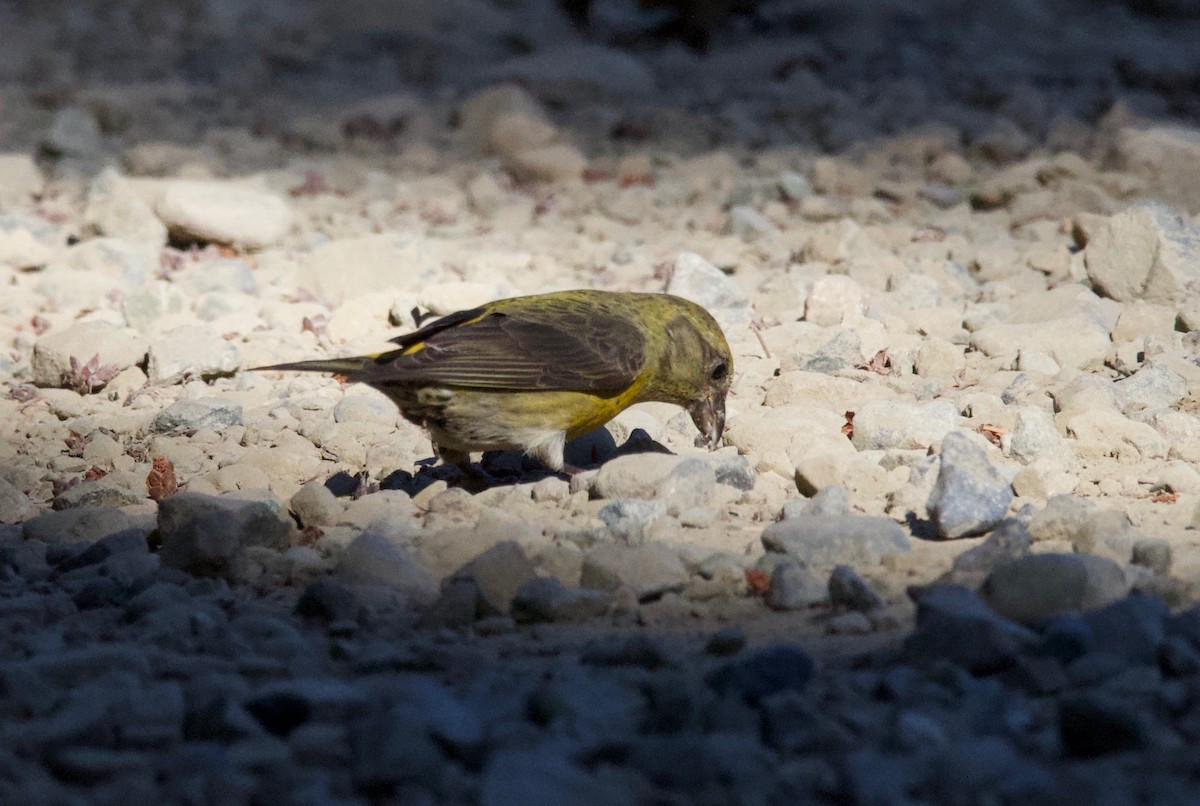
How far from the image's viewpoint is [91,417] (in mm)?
5809

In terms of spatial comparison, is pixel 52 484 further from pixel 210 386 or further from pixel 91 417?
pixel 210 386

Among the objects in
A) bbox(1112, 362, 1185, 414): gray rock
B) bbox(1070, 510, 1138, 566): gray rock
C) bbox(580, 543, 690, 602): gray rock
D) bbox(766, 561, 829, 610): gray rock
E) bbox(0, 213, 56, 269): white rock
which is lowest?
bbox(0, 213, 56, 269): white rock

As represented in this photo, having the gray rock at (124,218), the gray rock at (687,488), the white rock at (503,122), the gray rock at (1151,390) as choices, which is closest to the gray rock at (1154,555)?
the gray rock at (687,488)

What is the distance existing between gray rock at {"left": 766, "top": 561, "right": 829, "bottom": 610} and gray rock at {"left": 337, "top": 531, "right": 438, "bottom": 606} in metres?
0.98

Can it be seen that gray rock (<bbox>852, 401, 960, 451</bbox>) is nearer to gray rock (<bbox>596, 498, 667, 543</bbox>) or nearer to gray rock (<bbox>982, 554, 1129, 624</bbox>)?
gray rock (<bbox>596, 498, 667, 543</bbox>)

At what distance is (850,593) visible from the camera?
3676 mm

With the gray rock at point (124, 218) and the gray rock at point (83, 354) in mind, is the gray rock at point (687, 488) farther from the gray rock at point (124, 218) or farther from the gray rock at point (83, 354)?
the gray rock at point (124, 218)

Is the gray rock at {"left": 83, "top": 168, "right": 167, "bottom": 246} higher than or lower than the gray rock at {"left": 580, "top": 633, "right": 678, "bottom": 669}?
lower

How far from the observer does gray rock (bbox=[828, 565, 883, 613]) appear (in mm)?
3660

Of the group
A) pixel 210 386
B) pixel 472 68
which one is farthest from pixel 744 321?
pixel 472 68

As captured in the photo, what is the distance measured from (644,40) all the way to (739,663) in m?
10.7

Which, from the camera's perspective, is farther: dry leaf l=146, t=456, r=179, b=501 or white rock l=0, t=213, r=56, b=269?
white rock l=0, t=213, r=56, b=269

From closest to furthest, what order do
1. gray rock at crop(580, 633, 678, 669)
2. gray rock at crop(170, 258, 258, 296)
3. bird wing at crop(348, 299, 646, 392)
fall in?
1. gray rock at crop(580, 633, 678, 669)
2. bird wing at crop(348, 299, 646, 392)
3. gray rock at crop(170, 258, 258, 296)

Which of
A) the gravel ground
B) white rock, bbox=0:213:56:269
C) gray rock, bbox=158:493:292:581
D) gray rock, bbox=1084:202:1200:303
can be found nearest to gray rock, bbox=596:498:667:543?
the gravel ground
